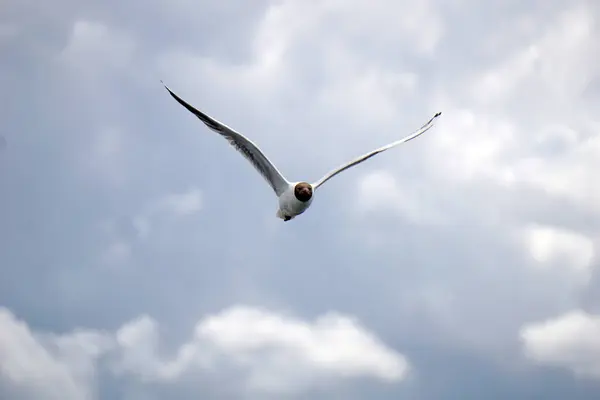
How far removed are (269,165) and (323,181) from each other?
9.61ft

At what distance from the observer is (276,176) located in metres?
40.5

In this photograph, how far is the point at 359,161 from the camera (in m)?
42.8

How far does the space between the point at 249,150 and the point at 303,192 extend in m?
3.43

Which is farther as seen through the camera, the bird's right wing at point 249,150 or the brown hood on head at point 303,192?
the brown hood on head at point 303,192

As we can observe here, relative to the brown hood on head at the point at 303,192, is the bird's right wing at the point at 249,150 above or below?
above

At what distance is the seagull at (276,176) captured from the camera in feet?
128

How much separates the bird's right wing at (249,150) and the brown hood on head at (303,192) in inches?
46.4

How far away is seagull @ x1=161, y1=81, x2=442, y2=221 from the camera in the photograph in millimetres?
38906

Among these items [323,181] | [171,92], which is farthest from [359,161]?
[171,92]

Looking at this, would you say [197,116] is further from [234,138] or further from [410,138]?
[410,138]

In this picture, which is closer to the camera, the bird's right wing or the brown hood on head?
the bird's right wing

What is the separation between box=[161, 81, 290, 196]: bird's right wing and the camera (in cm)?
3866

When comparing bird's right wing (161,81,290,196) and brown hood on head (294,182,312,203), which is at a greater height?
bird's right wing (161,81,290,196)

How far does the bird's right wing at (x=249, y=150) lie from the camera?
3866 cm
